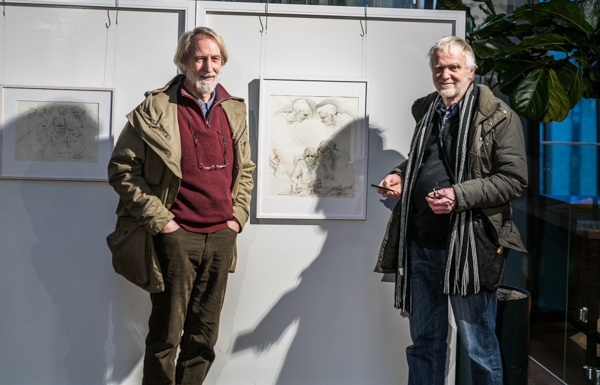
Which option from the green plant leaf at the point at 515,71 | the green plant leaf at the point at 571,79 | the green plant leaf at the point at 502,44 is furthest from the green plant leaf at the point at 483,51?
the green plant leaf at the point at 571,79

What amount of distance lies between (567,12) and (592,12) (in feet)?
0.60

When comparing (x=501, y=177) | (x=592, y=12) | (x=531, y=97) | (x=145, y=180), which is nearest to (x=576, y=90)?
(x=531, y=97)

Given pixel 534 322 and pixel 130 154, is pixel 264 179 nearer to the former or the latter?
pixel 130 154

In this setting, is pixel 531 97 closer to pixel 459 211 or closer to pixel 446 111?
pixel 446 111

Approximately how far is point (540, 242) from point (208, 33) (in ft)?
10.0

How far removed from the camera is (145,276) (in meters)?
2.74

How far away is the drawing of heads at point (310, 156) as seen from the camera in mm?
3305

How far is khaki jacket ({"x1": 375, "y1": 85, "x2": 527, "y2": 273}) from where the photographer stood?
2.48m

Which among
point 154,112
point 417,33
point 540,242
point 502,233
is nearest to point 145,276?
point 154,112

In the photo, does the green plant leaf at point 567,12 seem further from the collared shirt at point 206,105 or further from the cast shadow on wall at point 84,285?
the cast shadow on wall at point 84,285

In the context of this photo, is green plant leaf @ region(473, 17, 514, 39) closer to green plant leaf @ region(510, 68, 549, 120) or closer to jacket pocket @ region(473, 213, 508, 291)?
green plant leaf @ region(510, 68, 549, 120)

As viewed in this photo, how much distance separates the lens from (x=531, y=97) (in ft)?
10.9

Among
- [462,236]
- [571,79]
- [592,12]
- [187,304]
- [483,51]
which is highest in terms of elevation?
[592,12]

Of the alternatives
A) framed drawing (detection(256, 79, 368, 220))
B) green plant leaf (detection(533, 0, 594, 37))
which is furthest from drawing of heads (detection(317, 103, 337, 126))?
green plant leaf (detection(533, 0, 594, 37))
